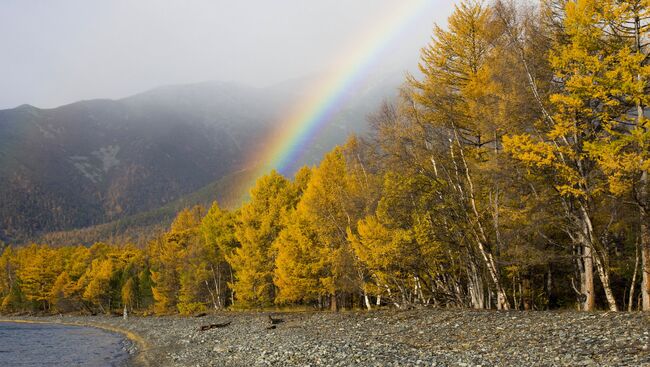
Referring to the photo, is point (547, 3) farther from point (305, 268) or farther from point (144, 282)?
point (144, 282)

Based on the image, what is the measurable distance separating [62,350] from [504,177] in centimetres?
3182

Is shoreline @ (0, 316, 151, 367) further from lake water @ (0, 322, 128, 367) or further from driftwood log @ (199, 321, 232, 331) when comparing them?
driftwood log @ (199, 321, 232, 331)

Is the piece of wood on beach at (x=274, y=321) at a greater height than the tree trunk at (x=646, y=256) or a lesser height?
lesser

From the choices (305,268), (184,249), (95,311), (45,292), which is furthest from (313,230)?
(45,292)

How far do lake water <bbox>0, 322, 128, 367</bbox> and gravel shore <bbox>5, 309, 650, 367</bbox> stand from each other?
8.77 feet

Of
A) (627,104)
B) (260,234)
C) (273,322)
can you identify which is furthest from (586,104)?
(260,234)

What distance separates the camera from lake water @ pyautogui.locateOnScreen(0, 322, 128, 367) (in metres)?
27.0

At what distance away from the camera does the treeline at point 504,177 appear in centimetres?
1570

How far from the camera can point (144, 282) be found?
7275 cm

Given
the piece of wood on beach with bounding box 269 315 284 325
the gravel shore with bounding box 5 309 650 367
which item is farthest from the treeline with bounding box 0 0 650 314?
the gravel shore with bounding box 5 309 650 367

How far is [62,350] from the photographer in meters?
32.7

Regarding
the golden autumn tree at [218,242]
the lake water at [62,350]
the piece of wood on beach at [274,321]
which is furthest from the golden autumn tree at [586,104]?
the golden autumn tree at [218,242]

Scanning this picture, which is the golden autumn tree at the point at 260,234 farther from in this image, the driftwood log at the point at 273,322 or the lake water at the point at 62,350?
the lake water at the point at 62,350

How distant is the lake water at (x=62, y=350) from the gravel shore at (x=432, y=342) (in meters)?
2.67
